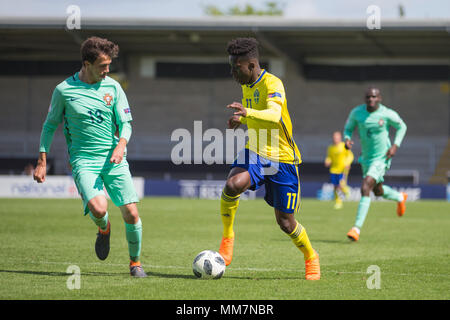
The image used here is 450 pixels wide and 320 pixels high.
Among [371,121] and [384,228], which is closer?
[371,121]

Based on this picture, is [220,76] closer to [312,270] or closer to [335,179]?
[335,179]

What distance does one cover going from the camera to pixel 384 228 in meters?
14.9

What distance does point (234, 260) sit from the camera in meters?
9.12

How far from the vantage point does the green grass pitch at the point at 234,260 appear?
6.49 meters

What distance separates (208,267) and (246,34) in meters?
27.3

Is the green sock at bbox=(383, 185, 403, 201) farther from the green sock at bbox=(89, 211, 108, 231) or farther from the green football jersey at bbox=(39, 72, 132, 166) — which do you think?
the green football jersey at bbox=(39, 72, 132, 166)

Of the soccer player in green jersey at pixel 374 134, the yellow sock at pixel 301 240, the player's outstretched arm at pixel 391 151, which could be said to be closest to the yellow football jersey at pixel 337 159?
the soccer player in green jersey at pixel 374 134

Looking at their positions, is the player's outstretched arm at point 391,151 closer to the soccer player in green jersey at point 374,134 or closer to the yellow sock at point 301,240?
the soccer player in green jersey at point 374,134

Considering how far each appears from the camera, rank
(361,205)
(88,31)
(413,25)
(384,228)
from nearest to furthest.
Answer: (361,205), (384,228), (413,25), (88,31)

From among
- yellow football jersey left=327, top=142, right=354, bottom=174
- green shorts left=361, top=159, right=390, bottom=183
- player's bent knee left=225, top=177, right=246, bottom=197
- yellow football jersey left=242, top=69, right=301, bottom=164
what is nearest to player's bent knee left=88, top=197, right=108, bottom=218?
player's bent knee left=225, top=177, right=246, bottom=197

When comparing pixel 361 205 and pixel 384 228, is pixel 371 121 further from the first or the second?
pixel 384 228
